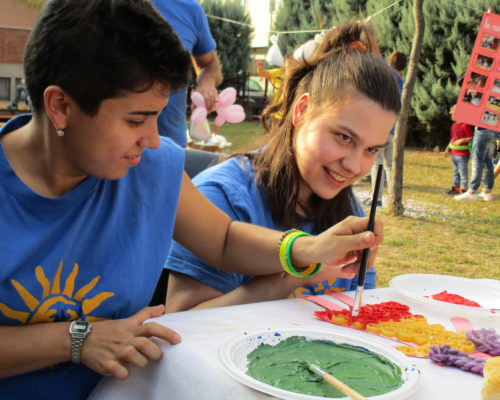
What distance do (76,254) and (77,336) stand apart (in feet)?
0.65

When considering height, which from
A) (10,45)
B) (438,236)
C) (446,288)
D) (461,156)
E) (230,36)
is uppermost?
(230,36)

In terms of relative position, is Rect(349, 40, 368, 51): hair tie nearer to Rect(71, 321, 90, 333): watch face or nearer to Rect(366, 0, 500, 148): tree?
Rect(71, 321, 90, 333): watch face

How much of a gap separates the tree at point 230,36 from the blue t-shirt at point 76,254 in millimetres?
18759

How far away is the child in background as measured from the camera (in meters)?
8.57

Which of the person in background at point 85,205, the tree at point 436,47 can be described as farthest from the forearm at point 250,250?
the tree at point 436,47

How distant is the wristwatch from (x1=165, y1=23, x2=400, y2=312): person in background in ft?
1.54

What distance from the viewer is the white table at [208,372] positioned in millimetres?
893

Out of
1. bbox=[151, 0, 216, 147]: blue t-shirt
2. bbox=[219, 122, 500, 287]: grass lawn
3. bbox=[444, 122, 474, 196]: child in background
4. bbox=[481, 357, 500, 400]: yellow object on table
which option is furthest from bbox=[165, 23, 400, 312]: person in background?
bbox=[444, 122, 474, 196]: child in background

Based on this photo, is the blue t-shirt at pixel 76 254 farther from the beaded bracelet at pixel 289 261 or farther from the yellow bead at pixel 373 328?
the yellow bead at pixel 373 328

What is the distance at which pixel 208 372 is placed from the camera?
913 millimetres

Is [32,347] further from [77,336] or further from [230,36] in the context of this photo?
[230,36]

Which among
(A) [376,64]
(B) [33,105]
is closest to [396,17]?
(A) [376,64]

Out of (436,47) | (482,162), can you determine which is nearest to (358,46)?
(482,162)

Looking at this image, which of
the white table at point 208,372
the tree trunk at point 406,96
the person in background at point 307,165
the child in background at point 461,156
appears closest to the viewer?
the white table at point 208,372
